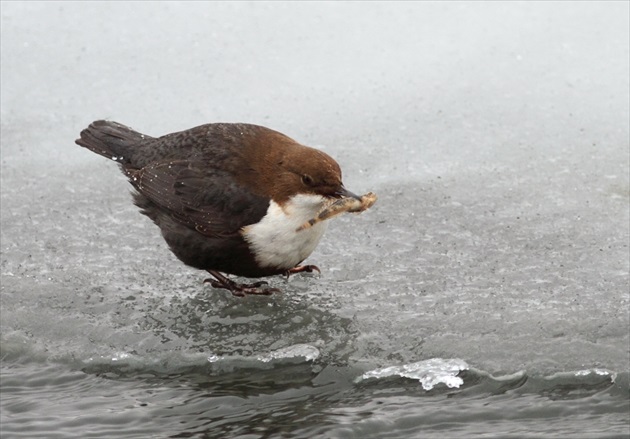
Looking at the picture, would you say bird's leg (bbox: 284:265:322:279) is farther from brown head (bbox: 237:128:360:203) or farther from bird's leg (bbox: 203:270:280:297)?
brown head (bbox: 237:128:360:203)

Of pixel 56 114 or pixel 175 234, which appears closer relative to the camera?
pixel 175 234

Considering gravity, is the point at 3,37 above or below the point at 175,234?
above

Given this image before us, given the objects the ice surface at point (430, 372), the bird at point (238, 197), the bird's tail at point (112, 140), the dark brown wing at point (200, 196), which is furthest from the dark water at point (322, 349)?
the bird's tail at point (112, 140)

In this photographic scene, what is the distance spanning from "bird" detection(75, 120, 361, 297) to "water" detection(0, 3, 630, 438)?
189 millimetres

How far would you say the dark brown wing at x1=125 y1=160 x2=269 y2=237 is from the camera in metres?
3.92

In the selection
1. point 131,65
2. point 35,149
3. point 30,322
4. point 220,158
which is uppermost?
point 131,65

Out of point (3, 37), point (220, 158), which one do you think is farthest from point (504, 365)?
point (3, 37)

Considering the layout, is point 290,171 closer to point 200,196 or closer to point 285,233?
point 285,233

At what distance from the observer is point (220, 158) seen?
4.05m

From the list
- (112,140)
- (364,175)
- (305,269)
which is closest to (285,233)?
(305,269)

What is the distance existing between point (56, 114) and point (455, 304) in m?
2.74

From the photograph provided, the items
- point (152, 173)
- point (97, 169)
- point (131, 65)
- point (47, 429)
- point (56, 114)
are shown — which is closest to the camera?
point (47, 429)

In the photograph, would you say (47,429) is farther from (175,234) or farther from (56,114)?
(56,114)

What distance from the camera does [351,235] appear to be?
450cm
